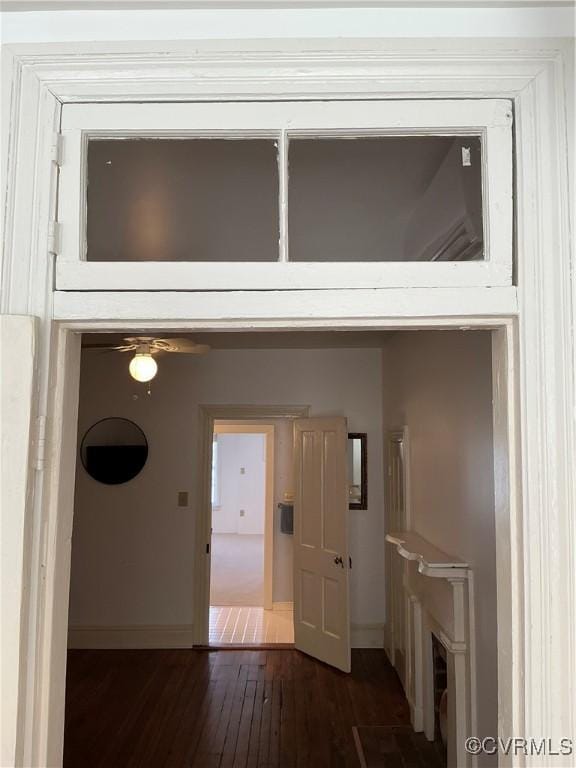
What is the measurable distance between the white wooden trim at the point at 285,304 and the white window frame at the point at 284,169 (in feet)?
0.05

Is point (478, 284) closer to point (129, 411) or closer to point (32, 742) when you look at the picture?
point (32, 742)

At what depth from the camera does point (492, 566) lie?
2457 mm

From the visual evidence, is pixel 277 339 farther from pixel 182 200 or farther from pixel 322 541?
pixel 182 200

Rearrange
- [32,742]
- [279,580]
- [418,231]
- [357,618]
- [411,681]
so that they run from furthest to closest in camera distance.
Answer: [279,580], [357,618], [411,681], [418,231], [32,742]

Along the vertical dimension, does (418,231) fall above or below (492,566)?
above

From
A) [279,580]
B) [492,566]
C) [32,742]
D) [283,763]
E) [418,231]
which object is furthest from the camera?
[279,580]

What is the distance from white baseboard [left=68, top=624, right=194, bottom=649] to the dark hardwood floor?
95 millimetres

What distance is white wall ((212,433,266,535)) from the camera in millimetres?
12609

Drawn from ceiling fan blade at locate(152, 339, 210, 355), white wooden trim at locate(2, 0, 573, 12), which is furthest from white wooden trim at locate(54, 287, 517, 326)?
ceiling fan blade at locate(152, 339, 210, 355)

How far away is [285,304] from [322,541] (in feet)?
14.3

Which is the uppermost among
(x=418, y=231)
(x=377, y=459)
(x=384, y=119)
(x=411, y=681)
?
(x=384, y=119)

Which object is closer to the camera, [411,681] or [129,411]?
[411,681]

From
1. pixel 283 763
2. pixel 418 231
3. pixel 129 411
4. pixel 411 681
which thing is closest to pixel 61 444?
pixel 418 231

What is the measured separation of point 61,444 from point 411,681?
3.80 metres
